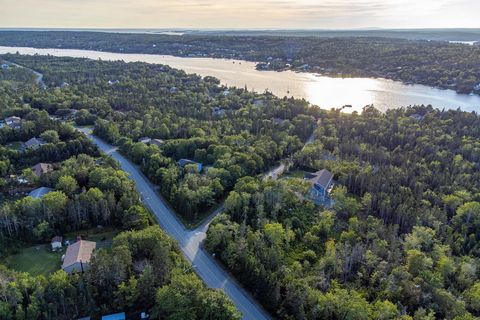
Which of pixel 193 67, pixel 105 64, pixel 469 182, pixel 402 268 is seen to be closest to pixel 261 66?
pixel 193 67

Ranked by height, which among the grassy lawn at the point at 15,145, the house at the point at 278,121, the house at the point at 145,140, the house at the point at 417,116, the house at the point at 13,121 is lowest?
the grassy lawn at the point at 15,145

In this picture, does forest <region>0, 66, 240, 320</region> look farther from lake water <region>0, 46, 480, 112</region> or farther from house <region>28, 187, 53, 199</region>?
lake water <region>0, 46, 480, 112</region>

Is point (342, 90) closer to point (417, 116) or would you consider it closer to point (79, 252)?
point (417, 116)

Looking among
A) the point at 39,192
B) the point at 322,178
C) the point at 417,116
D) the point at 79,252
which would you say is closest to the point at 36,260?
the point at 79,252

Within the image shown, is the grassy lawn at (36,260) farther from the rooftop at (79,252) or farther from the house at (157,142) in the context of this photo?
the house at (157,142)

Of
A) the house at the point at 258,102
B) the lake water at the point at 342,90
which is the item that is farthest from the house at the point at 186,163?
the lake water at the point at 342,90

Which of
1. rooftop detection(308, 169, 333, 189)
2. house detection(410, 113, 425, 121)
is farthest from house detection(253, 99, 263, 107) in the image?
rooftop detection(308, 169, 333, 189)

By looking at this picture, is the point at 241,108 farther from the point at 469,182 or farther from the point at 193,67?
the point at 193,67
